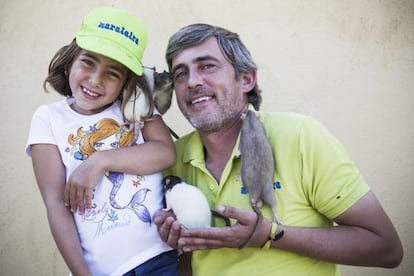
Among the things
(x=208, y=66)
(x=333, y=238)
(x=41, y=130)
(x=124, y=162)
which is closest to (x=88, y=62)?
(x=41, y=130)

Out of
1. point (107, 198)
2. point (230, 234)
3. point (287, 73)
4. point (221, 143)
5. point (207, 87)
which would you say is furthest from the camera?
point (287, 73)

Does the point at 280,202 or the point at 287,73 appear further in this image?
the point at 287,73

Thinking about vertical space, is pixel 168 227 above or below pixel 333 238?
above

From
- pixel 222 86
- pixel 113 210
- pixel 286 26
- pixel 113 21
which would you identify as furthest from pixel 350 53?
pixel 113 210

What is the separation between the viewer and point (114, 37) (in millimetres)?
2229

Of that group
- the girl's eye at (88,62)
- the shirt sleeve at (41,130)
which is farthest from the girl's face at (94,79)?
the shirt sleeve at (41,130)

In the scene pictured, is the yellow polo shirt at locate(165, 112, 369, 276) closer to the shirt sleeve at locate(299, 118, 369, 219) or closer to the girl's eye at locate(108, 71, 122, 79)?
the shirt sleeve at locate(299, 118, 369, 219)

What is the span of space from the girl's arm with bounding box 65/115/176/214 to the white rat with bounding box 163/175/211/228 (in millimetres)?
129

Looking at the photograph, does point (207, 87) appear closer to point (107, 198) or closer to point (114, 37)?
point (114, 37)

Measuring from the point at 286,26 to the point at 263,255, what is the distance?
1.86 meters

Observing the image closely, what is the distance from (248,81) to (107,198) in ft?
2.97

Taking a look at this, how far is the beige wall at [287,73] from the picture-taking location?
3518 mm

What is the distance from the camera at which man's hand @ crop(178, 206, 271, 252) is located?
2.05m

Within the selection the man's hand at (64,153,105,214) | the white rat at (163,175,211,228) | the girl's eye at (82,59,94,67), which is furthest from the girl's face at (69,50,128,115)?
the white rat at (163,175,211,228)
